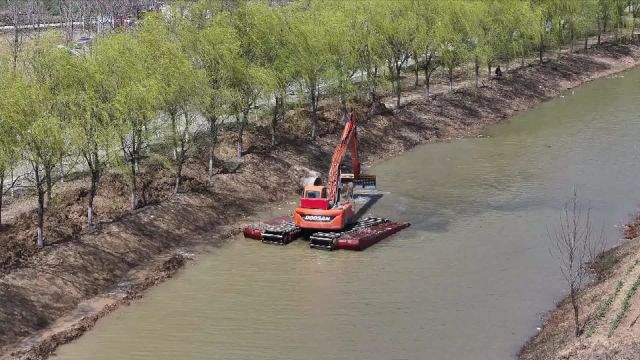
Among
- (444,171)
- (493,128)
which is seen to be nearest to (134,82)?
(444,171)

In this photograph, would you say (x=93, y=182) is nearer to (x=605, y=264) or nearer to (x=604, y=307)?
(x=604, y=307)

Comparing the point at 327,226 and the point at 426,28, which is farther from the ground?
the point at 426,28

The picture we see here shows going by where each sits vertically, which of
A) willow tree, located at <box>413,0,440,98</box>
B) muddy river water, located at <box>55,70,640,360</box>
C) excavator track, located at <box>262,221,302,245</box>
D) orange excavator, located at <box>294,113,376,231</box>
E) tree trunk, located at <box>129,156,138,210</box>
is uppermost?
willow tree, located at <box>413,0,440,98</box>

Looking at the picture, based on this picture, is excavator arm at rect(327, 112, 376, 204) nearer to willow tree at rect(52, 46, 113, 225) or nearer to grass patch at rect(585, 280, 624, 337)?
willow tree at rect(52, 46, 113, 225)

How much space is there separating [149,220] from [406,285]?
1289 centimetres

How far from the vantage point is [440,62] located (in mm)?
62219

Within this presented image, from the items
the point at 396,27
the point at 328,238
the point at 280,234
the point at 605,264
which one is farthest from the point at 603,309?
the point at 396,27

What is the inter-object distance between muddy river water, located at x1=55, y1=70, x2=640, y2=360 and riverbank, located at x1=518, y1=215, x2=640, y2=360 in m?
0.96

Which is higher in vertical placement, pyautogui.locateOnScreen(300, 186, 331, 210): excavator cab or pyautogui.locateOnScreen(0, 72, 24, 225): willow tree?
pyautogui.locateOnScreen(0, 72, 24, 225): willow tree

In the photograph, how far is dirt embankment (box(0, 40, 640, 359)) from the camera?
84.1ft

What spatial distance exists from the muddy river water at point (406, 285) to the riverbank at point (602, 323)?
956 millimetres

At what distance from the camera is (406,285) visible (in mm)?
27891

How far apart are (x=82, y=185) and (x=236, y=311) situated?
530 inches

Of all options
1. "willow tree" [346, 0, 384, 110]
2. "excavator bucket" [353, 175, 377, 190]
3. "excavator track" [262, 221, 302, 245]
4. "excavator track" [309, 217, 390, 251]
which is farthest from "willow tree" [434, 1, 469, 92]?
Result: "excavator track" [262, 221, 302, 245]
